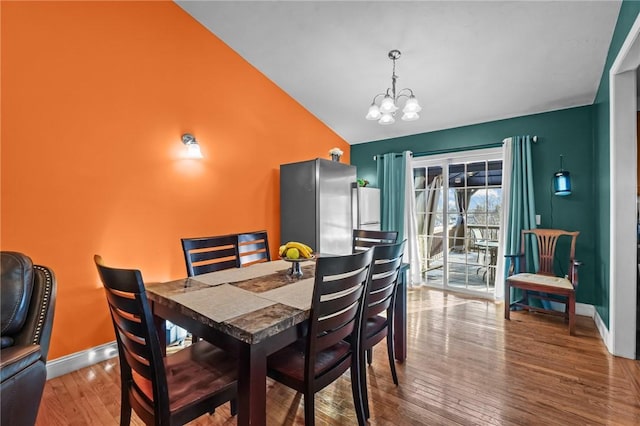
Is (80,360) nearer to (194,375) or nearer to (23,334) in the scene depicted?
(23,334)

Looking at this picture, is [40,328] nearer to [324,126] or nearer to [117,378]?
[117,378]

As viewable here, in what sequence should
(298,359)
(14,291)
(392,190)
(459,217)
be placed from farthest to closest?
(392,190)
(459,217)
(298,359)
(14,291)

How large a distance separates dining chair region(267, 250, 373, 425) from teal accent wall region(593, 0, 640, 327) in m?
2.52

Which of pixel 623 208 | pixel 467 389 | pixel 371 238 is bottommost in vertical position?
pixel 467 389

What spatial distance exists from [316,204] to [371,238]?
0.95 m

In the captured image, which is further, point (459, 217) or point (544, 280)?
point (459, 217)

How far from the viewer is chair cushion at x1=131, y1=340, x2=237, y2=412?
1.14 m

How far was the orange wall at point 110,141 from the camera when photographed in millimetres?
1954

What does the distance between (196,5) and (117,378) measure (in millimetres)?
3151

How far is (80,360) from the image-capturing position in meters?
2.18

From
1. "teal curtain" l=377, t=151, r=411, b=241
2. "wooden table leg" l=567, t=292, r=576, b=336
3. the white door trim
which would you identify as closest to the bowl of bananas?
the white door trim

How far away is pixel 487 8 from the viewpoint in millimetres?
2217

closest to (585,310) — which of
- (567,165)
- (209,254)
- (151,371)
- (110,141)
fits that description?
(567,165)

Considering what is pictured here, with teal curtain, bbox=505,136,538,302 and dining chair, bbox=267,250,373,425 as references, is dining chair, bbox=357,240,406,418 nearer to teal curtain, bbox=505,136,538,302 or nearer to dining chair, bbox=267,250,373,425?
dining chair, bbox=267,250,373,425
